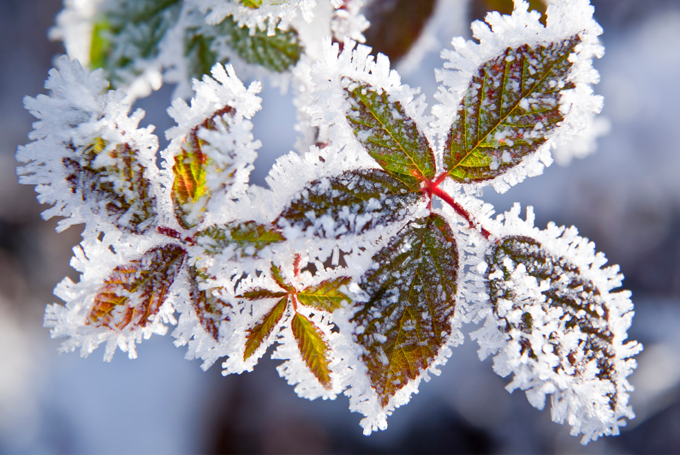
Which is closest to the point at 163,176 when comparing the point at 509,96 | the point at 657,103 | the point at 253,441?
the point at 509,96

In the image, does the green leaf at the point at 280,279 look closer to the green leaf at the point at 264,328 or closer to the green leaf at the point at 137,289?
the green leaf at the point at 264,328

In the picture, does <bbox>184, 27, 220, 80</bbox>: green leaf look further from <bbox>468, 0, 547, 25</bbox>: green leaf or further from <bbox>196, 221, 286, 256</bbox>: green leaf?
<bbox>468, 0, 547, 25</bbox>: green leaf

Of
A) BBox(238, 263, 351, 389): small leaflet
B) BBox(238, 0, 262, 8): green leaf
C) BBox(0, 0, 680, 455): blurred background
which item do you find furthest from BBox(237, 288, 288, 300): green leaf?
BBox(0, 0, 680, 455): blurred background

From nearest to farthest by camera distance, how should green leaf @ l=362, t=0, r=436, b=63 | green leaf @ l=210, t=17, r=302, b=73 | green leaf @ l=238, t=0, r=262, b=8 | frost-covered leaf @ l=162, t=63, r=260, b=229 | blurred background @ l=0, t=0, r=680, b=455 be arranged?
frost-covered leaf @ l=162, t=63, r=260, b=229
green leaf @ l=238, t=0, r=262, b=8
green leaf @ l=210, t=17, r=302, b=73
green leaf @ l=362, t=0, r=436, b=63
blurred background @ l=0, t=0, r=680, b=455

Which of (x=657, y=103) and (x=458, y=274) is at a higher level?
(x=657, y=103)

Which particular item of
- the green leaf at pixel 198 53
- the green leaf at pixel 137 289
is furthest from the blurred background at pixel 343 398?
the green leaf at pixel 137 289

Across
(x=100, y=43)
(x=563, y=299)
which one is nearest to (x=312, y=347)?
(x=563, y=299)

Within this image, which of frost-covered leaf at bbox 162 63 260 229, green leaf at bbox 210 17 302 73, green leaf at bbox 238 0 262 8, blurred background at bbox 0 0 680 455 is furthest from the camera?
blurred background at bbox 0 0 680 455

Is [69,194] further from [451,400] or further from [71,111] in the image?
[451,400]
